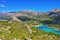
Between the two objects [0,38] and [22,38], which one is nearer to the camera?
[0,38]

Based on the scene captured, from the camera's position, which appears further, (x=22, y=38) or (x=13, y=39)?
(x=22, y=38)

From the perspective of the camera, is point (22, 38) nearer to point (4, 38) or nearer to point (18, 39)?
point (18, 39)

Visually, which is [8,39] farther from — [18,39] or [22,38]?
[22,38]

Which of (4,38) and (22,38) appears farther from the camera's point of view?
(22,38)

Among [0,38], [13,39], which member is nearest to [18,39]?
[13,39]

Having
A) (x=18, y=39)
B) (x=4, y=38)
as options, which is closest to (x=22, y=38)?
(x=18, y=39)

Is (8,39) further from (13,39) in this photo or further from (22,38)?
(22,38)

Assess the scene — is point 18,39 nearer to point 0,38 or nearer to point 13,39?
point 13,39
